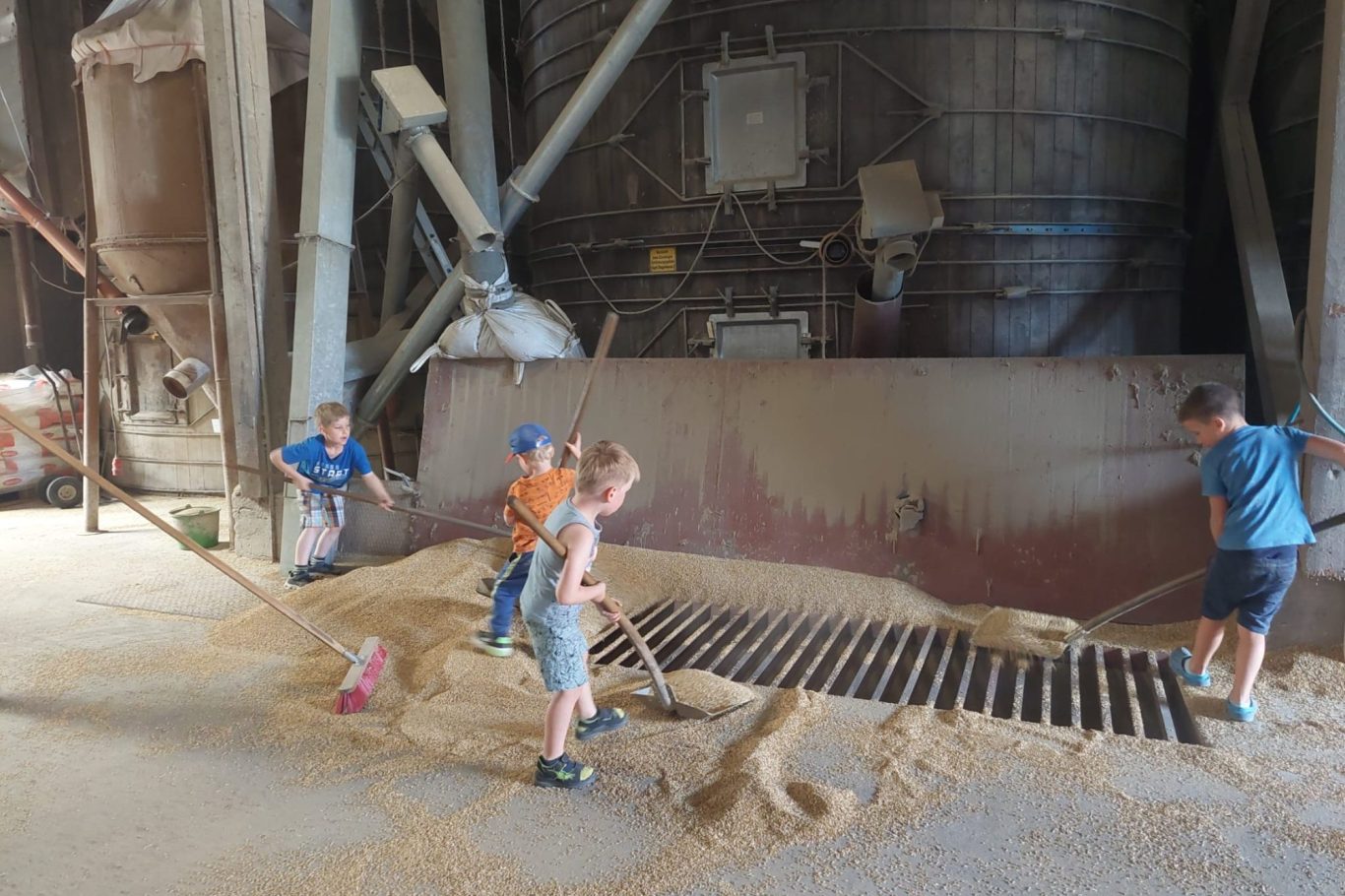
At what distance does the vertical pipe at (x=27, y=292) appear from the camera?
8602 millimetres

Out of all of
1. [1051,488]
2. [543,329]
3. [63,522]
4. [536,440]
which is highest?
[543,329]

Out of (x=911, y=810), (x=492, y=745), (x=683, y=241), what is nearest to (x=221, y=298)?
(x=683, y=241)

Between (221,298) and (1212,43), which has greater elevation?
(1212,43)

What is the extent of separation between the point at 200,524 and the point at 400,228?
2.20 m

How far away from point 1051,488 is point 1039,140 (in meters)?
2.76

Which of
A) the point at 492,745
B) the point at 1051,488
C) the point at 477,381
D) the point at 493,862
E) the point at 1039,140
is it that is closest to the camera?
the point at 493,862

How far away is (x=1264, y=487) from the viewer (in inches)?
112

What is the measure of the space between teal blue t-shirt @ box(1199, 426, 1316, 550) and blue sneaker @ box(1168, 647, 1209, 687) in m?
0.55

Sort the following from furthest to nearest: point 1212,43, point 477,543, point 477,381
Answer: point 1212,43, point 477,381, point 477,543

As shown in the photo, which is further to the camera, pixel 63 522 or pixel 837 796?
pixel 63 522

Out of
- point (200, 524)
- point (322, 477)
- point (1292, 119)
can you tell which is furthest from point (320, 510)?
point (1292, 119)

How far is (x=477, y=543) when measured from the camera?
4660 millimetres

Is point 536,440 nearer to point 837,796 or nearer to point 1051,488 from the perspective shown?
point 837,796

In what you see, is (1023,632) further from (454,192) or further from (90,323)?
(90,323)
